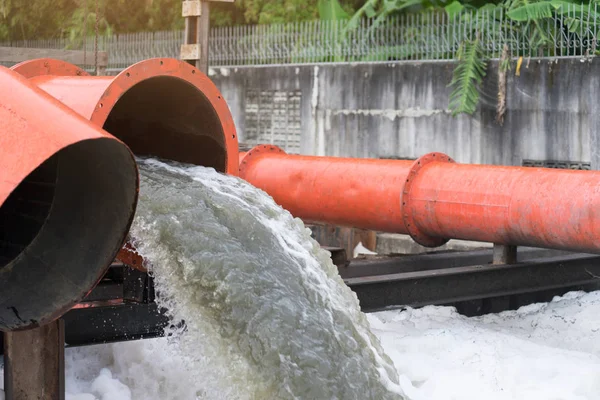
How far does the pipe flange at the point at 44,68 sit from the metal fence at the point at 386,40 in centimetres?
643

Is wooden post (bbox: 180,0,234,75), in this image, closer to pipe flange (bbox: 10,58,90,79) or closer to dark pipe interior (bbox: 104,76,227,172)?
dark pipe interior (bbox: 104,76,227,172)

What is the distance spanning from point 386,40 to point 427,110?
1.43 m

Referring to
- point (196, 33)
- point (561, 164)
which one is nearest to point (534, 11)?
point (561, 164)

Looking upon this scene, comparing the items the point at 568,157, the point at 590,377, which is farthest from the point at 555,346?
the point at 568,157

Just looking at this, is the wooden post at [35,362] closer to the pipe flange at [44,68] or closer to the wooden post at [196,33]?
the pipe flange at [44,68]

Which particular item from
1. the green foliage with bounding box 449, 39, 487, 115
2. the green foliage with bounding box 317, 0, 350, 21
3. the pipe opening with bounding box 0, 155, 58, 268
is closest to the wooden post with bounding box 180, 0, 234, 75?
the pipe opening with bounding box 0, 155, 58, 268

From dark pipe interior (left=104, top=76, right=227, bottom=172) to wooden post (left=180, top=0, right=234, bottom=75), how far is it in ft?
8.98

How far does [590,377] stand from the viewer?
5168 millimetres

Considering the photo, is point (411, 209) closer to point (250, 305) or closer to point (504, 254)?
point (504, 254)

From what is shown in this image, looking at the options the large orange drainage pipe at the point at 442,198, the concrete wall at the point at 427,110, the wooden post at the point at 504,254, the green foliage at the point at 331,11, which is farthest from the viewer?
the green foliage at the point at 331,11

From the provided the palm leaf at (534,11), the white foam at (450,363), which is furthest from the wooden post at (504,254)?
the palm leaf at (534,11)

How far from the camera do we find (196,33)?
833cm

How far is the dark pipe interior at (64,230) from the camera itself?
3.46m

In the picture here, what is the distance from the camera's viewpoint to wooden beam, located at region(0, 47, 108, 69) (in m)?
8.16
